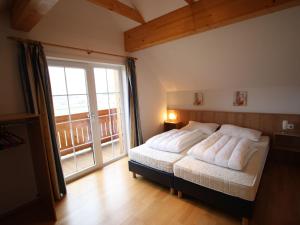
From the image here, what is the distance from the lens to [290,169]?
2.77m

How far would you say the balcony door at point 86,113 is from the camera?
255 centimetres

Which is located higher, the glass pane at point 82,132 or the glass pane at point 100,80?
the glass pane at point 100,80

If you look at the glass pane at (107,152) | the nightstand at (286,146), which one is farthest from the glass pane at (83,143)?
the nightstand at (286,146)

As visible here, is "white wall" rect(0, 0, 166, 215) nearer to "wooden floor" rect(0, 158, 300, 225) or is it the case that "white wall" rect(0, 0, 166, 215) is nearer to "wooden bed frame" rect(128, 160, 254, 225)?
"wooden floor" rect(0, 158, 300, 225)

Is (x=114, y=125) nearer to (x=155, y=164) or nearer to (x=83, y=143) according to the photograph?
(x=83, y=143)

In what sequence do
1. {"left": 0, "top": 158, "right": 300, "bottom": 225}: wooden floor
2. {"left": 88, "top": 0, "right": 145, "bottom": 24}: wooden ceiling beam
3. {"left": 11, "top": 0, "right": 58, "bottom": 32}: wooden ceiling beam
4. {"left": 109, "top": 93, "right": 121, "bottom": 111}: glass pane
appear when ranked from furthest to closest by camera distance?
1. {"left": 109, "top": 93, "right": 121, "bottom": 111}: glass pane
2. {"left": 88, "top": 0, "right": 145, "bottom": 24}: wooden ceiling beam
3. {"left": 0, "top": 158, "right": 300, "bottom": 225}: wooden floor
4. {"left": 11, "top": 0, "right": 58, "bottom": 32}: wooden ceiling beam

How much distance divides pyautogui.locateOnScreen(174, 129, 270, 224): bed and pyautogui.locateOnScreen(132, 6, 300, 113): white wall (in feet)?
4.91

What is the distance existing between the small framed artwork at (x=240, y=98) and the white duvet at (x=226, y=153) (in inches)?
49.9

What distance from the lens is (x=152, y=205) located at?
2053 mm

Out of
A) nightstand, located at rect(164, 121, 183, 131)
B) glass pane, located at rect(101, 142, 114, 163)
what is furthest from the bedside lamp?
glass pane, located at rect(101, 142, 114, 163)

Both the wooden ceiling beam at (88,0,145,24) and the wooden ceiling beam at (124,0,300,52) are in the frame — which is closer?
the wooden ceiling beam at (124,0,300,52)

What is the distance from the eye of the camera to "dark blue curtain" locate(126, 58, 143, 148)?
10.9 ft

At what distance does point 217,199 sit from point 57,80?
2662 millimetres

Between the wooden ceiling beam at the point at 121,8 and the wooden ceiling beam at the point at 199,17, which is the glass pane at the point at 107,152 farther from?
the wooden ceiling beam at the point at 121,8
